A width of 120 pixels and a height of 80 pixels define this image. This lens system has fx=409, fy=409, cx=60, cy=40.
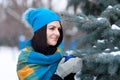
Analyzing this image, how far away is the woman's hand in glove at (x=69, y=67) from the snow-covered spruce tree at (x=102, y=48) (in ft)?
0.14

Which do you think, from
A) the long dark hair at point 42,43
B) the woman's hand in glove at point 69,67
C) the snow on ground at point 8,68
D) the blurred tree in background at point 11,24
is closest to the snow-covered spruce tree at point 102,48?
the woman's hand in glove at point 69,67

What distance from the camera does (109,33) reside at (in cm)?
271

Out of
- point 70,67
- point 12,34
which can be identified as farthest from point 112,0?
point 12,34

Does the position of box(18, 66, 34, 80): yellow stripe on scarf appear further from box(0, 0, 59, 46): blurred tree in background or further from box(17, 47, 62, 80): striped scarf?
box(0, 0, 59, 46): blurred tree in background

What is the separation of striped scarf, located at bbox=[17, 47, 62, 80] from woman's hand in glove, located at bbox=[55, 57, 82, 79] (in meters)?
0.06

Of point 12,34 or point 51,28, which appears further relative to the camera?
point 12,34

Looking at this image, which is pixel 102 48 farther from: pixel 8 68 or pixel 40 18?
pixel 8 68

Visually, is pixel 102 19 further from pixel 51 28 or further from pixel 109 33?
pixel 51 28

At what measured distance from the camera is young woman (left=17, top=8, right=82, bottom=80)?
2822mm

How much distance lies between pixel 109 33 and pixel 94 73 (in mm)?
320

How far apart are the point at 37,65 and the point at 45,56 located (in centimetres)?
9

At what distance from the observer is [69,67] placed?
111 inches

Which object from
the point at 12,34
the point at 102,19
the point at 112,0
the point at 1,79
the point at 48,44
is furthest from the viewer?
the point at 12,34

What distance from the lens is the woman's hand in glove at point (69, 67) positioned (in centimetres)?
280
